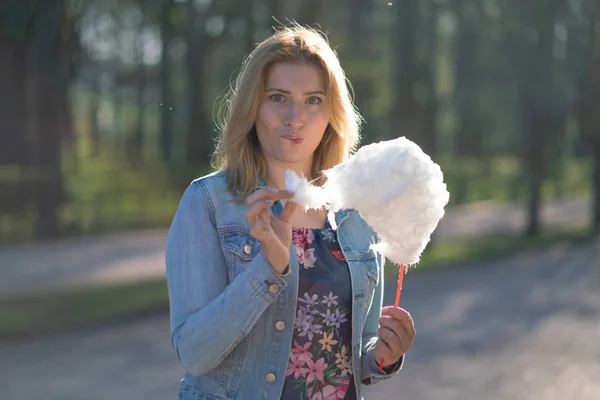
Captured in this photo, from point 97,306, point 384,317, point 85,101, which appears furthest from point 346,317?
point 85,101

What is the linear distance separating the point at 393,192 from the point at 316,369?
59cm

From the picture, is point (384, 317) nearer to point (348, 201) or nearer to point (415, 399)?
point (348, 201)

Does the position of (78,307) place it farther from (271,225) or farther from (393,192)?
(271,225)

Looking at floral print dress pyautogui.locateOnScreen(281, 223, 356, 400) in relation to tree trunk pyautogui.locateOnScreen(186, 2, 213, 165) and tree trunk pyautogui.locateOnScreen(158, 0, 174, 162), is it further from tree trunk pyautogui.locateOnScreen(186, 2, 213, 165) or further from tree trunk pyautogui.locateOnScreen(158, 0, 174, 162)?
tree trunk pyautogui.locateOnScreen(186, 2, 213, 165)

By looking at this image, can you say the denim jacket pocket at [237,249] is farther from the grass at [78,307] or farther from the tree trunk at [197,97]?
the tree trunk at [197,97]

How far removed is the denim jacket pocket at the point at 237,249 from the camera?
2.58m

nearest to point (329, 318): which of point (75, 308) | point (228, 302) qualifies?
point (228, 302)

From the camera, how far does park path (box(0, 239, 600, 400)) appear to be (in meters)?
7.63

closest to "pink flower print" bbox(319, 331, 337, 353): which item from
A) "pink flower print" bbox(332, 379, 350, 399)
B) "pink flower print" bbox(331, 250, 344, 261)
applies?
"pink flower print" bbox(332, 379, 350, 399)

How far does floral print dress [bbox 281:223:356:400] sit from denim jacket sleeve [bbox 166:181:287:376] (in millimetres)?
194

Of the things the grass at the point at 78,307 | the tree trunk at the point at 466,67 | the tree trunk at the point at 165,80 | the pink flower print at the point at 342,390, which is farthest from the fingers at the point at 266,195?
the tree trunk at the point at 466,67

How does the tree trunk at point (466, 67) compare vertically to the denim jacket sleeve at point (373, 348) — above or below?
below

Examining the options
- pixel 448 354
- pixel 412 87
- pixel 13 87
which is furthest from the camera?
pixel 13 87

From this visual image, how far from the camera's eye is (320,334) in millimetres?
2617
